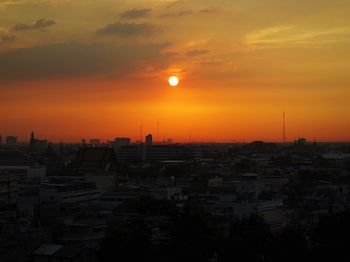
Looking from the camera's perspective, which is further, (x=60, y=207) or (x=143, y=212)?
(x=60, y=207)

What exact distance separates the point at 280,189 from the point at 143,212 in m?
16.2

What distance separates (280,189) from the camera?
36.6 meters

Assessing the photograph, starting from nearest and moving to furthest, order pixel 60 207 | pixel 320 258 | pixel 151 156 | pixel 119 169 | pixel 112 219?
pixel 320 258
pixel 112 219
pixel 60 207
pixel 119 169
pixel 151 156

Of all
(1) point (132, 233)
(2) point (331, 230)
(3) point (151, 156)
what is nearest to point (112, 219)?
(1) point (132, 233)

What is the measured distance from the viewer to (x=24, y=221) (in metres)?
22.4

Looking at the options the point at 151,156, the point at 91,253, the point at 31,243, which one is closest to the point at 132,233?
the point at 91,253

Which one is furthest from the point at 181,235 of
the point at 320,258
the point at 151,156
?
the point at 151,156

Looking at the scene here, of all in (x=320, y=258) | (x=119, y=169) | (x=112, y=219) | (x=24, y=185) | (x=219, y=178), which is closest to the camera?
(x=320, y=258)

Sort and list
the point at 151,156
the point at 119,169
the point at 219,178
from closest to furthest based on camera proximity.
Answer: the point at 219,178 < the point at 119,169 < the point at 151,156

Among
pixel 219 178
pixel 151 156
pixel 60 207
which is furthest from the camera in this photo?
pixel 151 156

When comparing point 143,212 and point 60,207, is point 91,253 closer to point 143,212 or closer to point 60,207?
point 143,212

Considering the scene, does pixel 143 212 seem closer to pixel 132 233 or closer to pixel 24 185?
pixel 132 233

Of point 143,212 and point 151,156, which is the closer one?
point 143,212

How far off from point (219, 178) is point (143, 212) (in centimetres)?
1886
